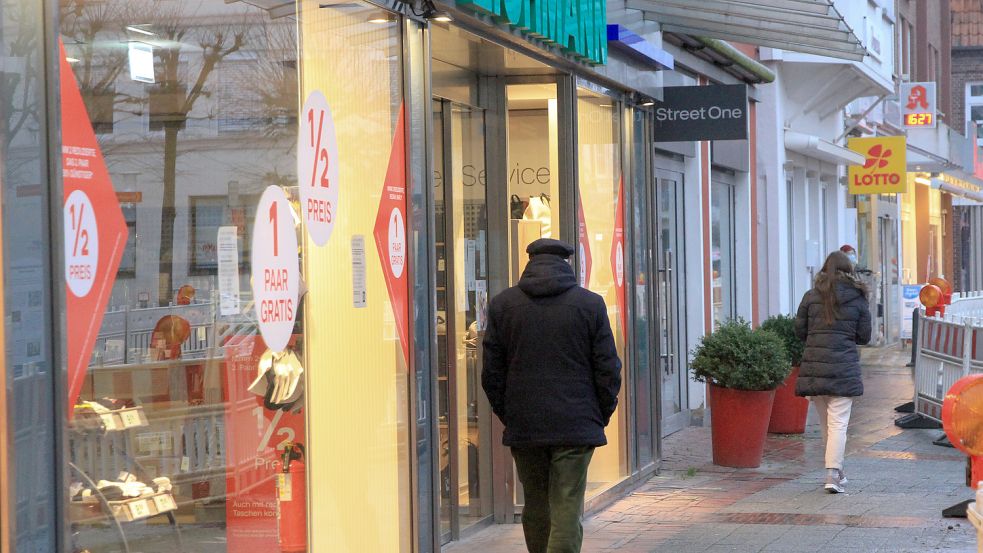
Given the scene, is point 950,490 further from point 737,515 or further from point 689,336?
point 689,336

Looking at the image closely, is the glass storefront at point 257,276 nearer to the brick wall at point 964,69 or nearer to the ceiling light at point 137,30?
the ceiling light at point 137,30

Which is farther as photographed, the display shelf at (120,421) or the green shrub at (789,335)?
the green shrub at (789,335)

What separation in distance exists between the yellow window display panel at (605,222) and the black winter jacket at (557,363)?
3176mm

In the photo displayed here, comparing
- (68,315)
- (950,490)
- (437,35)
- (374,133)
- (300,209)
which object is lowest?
(950,490)

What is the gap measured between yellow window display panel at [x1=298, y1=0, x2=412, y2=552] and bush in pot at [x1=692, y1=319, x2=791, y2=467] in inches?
192

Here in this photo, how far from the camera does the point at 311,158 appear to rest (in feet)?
19.6

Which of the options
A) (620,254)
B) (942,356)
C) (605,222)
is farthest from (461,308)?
(942,356)

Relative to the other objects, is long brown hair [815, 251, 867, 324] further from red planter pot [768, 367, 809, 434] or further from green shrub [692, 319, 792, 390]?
red planter pot [768, 367, 809, 434]

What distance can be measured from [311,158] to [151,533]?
1921 millimetres

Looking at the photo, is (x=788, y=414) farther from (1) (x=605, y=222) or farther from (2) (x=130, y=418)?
(2) (x=130, y=418)

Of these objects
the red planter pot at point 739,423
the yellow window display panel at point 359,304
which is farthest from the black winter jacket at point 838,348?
the yellow window display panel at point 359,304

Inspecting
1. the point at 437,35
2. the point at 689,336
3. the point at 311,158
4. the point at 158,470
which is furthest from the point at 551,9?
the point at 689,336

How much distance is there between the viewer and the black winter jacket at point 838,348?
33.2ft

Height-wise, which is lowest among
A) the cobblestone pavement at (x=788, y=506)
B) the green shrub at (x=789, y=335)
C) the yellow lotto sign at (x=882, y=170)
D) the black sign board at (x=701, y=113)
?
the cobblestone pavement at (x=788, y=506)
